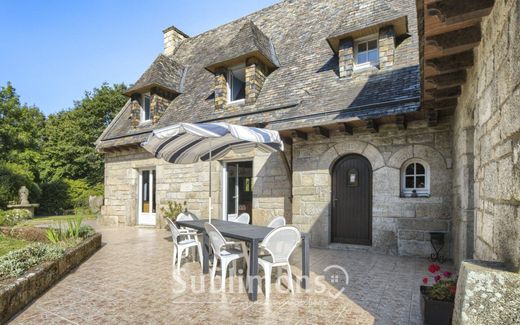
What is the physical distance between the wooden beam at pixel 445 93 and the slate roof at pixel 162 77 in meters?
9.05

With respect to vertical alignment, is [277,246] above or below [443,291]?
above

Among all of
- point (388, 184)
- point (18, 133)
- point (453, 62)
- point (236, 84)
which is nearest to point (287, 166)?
point (388, 184)

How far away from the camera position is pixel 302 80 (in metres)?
8.92

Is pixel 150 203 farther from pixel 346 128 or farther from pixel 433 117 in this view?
pixel 433 117

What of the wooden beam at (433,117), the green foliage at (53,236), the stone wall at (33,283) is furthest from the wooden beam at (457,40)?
the green foliage at (53,236)

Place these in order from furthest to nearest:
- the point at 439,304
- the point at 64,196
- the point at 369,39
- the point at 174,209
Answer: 1. the point at 64,196
2. the point at 174,209
3. the point at 369,39
4. the point at 439,304

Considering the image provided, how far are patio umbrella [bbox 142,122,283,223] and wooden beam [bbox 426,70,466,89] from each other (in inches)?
105

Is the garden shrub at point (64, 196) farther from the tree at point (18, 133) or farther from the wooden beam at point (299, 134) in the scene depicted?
the wooden beam at point (299, 134)

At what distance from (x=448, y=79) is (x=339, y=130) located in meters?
2.97

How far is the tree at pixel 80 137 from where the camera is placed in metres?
22.1

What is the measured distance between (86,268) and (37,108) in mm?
24790

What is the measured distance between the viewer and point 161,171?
11227 mm

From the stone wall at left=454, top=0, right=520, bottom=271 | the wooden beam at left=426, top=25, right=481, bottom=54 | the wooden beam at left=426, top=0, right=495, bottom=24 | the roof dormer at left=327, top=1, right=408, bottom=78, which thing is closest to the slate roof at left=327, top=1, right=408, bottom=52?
the roof dormer at left=327, top=1, right=408, bottom=78

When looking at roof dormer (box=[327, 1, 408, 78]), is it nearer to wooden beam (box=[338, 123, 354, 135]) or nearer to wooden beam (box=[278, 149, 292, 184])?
wooden beam (box=[338, 123, 354, 135])
